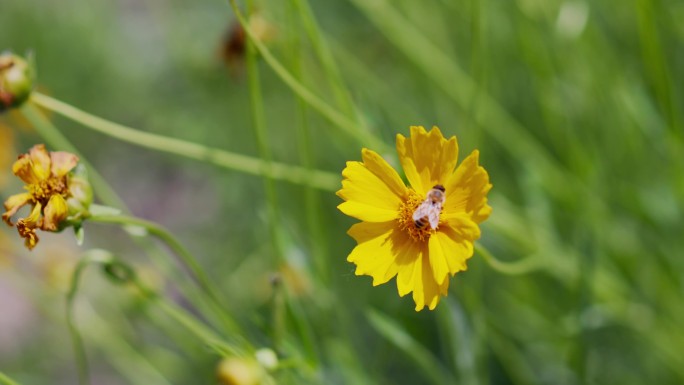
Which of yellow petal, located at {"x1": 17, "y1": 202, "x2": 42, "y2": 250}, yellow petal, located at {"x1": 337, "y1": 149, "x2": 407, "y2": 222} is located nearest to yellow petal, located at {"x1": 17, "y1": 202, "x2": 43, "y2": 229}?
yellow petal, located at {"x1": 17, "y1": 202, "x2": 42, "y2": 250}

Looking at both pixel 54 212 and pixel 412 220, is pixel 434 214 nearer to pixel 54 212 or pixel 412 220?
pixel 412 220

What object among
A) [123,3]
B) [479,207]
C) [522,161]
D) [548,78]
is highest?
[123,3]

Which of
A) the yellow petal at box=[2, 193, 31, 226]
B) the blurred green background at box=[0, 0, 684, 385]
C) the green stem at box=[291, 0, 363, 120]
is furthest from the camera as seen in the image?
the blurred green background at box=[0, 0, 684, 385]

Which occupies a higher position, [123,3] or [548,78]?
[123,3]

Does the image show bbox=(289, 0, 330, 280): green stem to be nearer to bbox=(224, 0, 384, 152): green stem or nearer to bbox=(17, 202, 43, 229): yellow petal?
bbox=(224, 0, 384, 152): green stem

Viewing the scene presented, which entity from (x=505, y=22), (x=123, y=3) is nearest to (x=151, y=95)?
(x=123, y=3)

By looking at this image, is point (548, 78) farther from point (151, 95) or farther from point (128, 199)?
point (128, 199)

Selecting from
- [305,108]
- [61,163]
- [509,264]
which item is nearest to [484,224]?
[509,264]

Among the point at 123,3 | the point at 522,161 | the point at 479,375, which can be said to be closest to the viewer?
the point at 479,375
